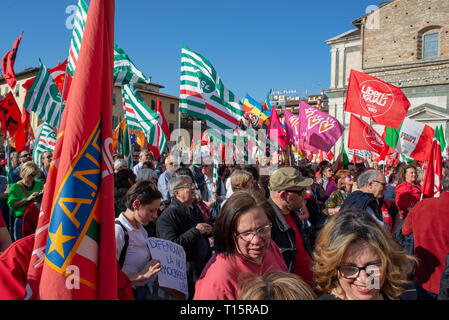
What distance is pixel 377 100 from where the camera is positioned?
8.84m

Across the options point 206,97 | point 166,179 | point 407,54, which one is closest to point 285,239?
point 206,97

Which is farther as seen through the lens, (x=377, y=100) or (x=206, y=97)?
(x=377, y=100)

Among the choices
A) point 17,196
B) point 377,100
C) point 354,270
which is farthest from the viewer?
point 377,100

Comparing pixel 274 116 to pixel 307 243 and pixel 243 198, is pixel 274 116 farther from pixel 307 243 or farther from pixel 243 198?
pixel 243 198

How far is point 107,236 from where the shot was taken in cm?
178

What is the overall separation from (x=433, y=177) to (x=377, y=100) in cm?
376

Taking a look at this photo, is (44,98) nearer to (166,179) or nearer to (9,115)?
(9,115)

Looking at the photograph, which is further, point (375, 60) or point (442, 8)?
point (375, 60)

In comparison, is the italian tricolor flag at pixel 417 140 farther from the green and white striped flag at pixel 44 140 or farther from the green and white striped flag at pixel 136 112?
the green and white striped flag at pixel 44 140

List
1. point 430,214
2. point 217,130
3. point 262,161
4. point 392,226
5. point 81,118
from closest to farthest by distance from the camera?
point 81,118 < point 430,214 < point 392,226 < point 217,130 < point 262,161

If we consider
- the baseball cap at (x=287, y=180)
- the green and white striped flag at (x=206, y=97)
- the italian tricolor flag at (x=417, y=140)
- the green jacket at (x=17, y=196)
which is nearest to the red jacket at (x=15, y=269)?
the baseball cap at (x=287, y=180)

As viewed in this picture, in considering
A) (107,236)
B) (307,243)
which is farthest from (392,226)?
(107,236)

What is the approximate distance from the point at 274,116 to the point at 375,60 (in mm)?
24050

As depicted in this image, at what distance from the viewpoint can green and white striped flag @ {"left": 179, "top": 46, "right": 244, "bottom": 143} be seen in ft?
23.8
